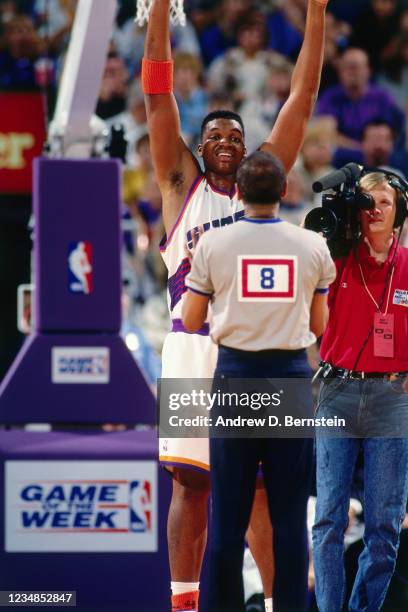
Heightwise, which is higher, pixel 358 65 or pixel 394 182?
pixel 358 65

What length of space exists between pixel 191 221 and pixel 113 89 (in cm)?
680

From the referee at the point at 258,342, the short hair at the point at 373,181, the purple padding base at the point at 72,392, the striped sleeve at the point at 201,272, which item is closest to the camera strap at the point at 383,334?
the short hair at the point at 373,181

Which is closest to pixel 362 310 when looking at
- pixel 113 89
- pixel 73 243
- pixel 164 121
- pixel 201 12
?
pixel 164 121

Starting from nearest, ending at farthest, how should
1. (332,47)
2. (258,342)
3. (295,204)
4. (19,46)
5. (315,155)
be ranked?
(258,342), (295,204), (315,155), (19,46), (332,47)

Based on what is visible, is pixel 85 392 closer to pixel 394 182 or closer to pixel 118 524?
pixel 118 524

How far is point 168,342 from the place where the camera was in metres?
4.11

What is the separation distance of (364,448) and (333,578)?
470 millimetres

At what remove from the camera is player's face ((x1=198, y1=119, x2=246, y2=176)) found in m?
4.15

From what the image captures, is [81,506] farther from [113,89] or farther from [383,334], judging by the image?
[113,89]

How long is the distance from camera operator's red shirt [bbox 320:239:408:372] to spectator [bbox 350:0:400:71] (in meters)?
6.99

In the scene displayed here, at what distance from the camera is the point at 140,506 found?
487cm

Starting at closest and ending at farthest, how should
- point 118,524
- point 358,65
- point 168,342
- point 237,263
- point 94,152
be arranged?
point 237,263 < point 168,342 < point 118,524 < point 94,152 < point 358,65

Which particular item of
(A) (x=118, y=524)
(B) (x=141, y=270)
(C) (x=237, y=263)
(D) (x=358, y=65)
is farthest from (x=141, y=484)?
(D) (x=358, y=65)

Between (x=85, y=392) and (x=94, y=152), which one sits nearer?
(x=85, y=392)
